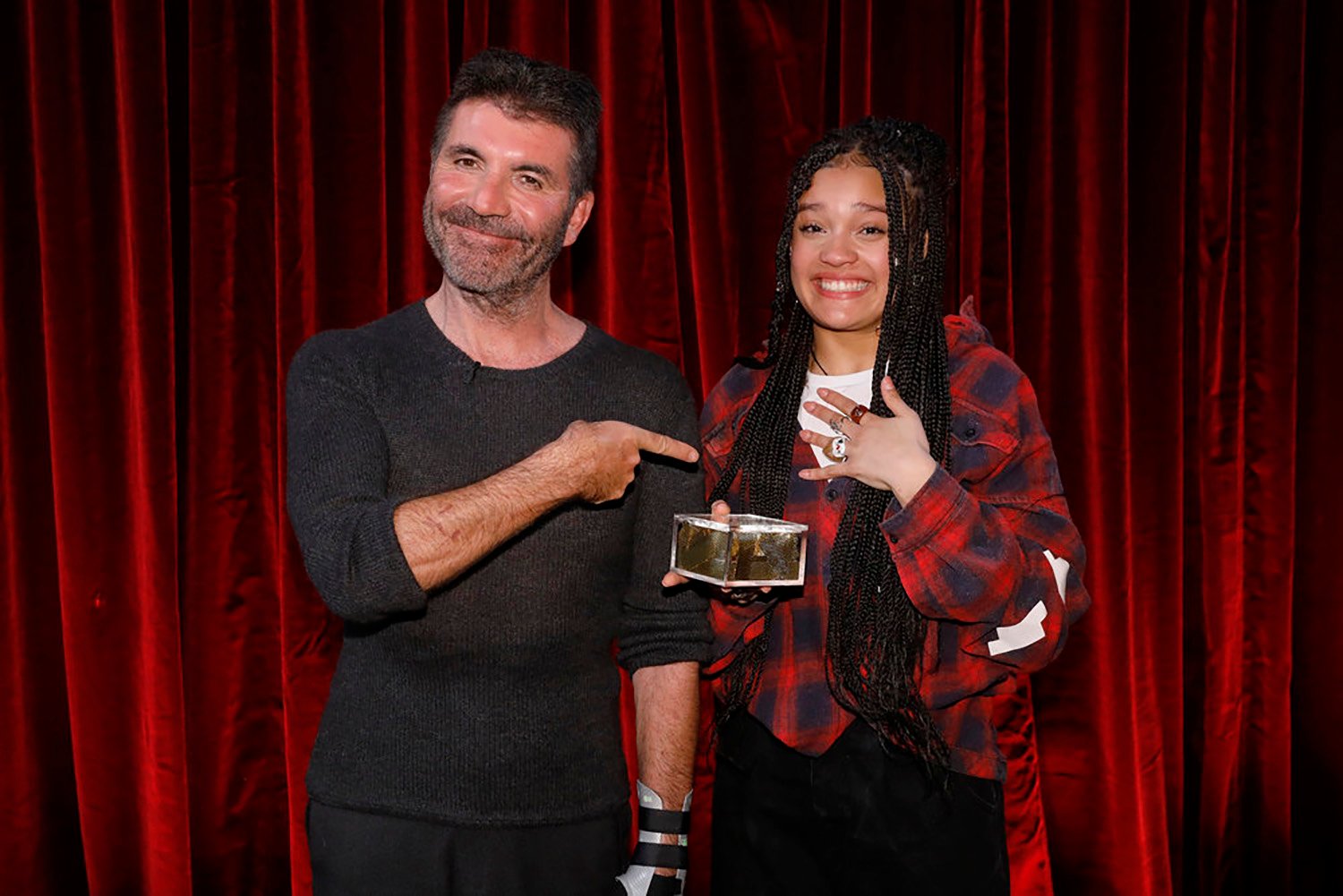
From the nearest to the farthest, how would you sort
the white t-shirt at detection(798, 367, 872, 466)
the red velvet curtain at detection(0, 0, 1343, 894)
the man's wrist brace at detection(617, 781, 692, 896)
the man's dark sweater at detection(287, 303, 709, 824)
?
the man's dark sweater at detection(287, 303, 709, 824) → the man's wrist brace at detection(617, 781, 692, 896) → the white t-shirt at detection(798, 367, 872, 466) → the red velvet curtain at detection(0, 0, 1343, 894)

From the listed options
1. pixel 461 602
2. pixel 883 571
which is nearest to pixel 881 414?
pixel 883 571

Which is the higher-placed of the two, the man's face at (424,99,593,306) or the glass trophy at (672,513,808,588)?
the man's face at (424,99,593,306)

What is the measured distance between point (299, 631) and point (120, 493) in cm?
53

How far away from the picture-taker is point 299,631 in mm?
Result: 2490

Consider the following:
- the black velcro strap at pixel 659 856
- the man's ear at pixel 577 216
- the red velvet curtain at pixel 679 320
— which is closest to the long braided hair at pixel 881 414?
the black velcro strap at pixel 659 856

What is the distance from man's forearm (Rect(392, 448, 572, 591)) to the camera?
4.52 ft

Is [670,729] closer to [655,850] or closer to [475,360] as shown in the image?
[655,850]

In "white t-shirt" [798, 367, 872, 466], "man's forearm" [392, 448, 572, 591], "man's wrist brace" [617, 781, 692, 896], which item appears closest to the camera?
"man's forearm" [392, 448, 572, 591]

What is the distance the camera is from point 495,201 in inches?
62.7

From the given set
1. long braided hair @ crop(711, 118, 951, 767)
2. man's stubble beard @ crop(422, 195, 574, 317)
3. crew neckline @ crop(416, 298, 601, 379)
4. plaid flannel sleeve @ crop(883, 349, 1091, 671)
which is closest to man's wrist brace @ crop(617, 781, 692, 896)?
long braided hair @ crop(711, 118, 951, 767)

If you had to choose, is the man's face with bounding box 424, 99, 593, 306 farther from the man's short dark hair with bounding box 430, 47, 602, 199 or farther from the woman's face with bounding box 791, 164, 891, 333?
the woman's face with bounding box 791, 164, 891, 333

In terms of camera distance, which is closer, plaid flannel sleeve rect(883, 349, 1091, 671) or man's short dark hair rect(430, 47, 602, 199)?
plaid flannel sleeve rect(883, 349, 1091, 671)

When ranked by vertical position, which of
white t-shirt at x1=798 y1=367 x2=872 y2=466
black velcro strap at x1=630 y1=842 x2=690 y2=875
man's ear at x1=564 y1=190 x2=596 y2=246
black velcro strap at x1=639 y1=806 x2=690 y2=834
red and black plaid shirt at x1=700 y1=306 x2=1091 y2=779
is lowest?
black velcro strap at x1=630 y1=842 x2=690 y2=875

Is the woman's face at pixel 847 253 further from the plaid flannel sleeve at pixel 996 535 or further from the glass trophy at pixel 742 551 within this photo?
the glass trophy at pixel 742 551
